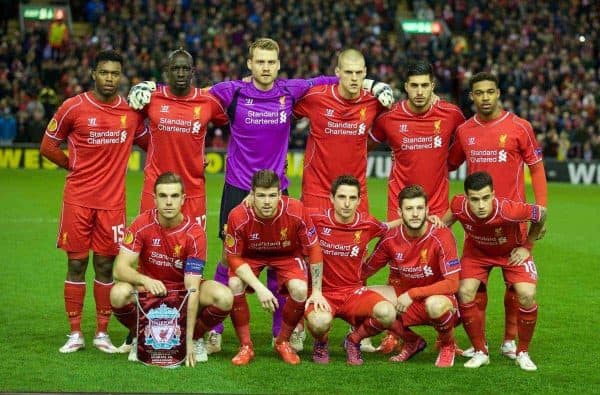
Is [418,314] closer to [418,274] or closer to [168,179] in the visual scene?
[418,274]

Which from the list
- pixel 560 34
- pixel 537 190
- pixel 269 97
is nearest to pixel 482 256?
pixel 537 190

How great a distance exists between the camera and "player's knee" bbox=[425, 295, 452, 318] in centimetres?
800

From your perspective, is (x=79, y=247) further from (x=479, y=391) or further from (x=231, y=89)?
(x=479, y=391)

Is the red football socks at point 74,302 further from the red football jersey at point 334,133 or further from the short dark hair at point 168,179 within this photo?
the red football jersey at point 334,133

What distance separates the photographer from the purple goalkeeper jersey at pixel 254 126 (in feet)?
29.1

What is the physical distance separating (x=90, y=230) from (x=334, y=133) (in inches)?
80.1

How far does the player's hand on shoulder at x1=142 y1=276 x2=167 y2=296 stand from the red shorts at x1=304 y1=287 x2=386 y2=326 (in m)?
1.04

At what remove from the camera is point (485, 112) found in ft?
28.1

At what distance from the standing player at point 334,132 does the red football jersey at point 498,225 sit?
96 cm

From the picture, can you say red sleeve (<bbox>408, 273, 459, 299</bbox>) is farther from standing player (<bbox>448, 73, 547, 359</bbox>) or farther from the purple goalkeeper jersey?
the purple goalkeeper jersey

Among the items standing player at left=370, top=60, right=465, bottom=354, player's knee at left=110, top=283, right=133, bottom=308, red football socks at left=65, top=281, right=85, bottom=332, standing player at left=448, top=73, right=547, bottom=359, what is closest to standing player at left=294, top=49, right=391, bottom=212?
standing player at left=370, top=60, right=465, bottom=354

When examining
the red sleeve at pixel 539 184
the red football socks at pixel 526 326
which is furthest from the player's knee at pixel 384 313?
the red sleeve at pixel 539 184

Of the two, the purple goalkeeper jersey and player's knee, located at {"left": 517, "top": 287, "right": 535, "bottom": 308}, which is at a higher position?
the purple goalkeeper jersey

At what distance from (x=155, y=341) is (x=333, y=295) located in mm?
1381
